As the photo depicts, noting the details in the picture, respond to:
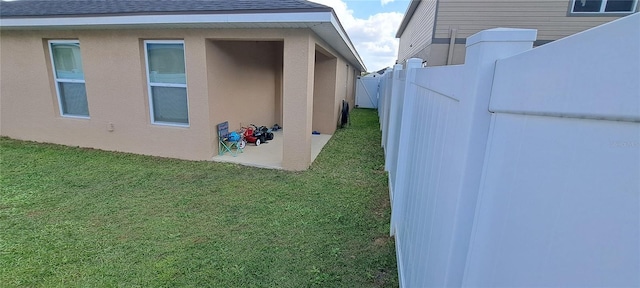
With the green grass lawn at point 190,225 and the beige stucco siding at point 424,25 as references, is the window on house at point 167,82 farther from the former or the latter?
the beige stucco siding at point 424,25

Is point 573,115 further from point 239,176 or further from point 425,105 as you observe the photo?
point 239,176

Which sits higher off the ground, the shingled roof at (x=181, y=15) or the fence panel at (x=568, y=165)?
the shingled roof at (x=181, y=15)

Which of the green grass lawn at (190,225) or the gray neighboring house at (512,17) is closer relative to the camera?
the green grass lawn at (190,225)

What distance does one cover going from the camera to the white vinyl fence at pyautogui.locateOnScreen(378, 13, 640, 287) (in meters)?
0.47

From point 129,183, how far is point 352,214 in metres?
3.48

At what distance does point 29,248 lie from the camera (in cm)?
277

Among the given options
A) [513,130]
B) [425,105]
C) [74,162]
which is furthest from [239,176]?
[513,130]

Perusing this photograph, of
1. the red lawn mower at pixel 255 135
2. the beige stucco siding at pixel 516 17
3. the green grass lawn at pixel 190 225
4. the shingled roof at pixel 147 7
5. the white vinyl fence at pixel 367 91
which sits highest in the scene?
the beige stucco siding at pixel 516 17

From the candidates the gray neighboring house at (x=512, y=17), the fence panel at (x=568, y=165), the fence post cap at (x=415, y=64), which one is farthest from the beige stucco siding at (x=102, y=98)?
the gray neighboring house at (x=512, y=17)

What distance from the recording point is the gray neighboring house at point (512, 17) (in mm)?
7617

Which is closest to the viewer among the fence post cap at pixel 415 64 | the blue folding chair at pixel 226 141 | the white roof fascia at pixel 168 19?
the fence post cap at pixel 415 64

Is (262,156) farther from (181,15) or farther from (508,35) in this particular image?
(508,35)

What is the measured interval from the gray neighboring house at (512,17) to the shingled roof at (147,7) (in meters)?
5.26

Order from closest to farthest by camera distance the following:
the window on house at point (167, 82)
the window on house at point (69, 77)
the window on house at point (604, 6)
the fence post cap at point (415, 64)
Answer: the fence post cap at point (415, 64) → the window on house at point (167, 82) → the window on house at point (69, 77) → the window on house at point (604, 6)
